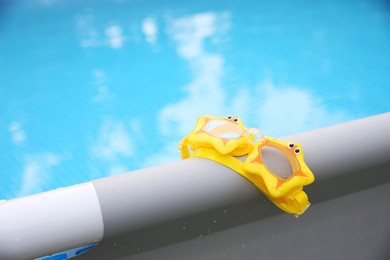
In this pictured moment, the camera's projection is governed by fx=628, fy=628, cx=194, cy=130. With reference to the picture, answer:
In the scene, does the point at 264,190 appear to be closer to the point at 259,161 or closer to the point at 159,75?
the point at 259,161

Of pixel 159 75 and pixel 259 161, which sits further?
pixel 159 75

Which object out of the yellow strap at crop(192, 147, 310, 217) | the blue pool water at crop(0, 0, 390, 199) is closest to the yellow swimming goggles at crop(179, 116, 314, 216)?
the yellow strap at crop(192, 147, 310, 217)

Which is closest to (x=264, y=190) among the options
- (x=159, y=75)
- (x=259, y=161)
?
(x=259, y=161)

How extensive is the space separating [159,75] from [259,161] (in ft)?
6.72

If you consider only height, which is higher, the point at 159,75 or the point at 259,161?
the point at 159,75

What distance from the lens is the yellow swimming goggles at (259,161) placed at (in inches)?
37.3

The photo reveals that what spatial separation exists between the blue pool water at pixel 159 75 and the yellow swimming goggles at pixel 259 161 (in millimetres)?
1444

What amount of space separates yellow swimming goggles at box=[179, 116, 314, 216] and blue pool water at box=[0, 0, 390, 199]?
1.44m

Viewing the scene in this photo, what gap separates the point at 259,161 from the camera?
969 millimetres

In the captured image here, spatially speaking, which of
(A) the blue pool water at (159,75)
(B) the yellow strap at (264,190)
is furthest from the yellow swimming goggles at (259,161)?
(A) the blue pool water at (159,75)

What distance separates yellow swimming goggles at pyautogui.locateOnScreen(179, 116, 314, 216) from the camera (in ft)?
3.11

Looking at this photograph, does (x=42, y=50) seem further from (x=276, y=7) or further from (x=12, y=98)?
(x=276, y=7)

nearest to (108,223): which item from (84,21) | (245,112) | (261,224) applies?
(261,224)

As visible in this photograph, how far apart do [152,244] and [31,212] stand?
188mm
